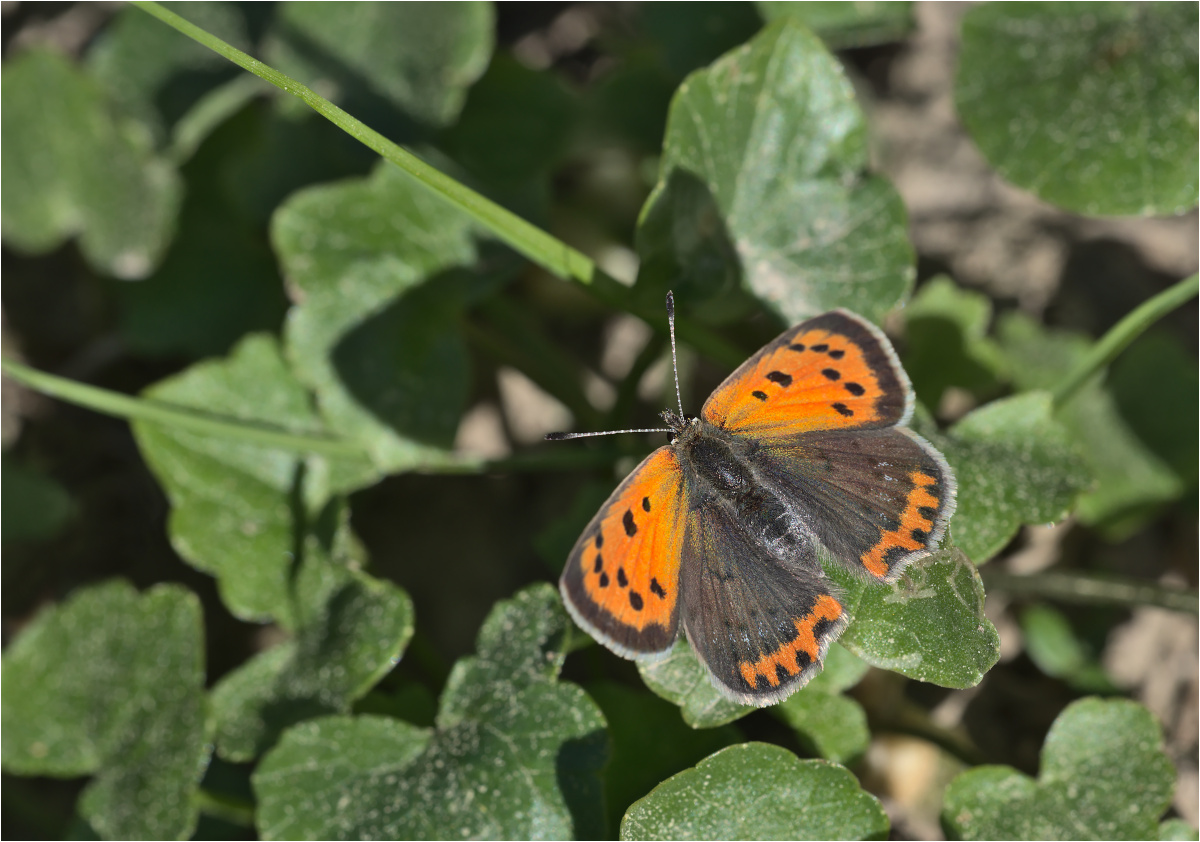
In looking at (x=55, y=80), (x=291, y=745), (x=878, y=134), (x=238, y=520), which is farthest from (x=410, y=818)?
(x=55, y=80)

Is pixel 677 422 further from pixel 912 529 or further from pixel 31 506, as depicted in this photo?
pixel 31 506

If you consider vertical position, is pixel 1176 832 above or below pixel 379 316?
below

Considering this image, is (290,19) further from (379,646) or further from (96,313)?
(379,646)

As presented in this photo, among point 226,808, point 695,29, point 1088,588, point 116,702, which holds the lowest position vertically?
point 226,808

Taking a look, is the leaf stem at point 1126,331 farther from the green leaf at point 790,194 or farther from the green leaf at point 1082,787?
the green leaf at point 1082,787

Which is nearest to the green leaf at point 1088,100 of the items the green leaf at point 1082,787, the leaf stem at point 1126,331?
the leaf stem at point 1126,331

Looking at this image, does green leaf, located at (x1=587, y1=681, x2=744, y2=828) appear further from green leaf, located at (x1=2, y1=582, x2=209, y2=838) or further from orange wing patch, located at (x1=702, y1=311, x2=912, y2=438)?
green leaf, located at (x1=2, y1=582, x2=209, y2=838)

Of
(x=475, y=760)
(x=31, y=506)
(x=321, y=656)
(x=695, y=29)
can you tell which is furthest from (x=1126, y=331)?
(x=31, y=506)
